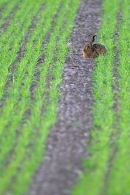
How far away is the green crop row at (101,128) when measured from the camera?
7.71 meters

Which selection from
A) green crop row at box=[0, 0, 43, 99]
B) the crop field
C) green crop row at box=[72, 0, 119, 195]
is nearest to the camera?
green crop row at box=[72, 0, 119, 195]

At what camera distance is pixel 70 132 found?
9.71m

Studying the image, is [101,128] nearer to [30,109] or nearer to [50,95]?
[30,109]

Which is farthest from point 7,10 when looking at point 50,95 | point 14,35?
point 50,95

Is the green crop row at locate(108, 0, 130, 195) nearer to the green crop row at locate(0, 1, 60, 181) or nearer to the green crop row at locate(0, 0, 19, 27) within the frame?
the green crop row at locate(0, 1, 60, 181)

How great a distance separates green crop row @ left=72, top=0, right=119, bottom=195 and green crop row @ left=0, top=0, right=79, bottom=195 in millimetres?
887

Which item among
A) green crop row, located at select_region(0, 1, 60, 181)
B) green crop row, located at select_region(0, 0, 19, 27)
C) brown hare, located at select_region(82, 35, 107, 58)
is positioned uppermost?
green crop row, located at select_region(0, 1, 60, 181)

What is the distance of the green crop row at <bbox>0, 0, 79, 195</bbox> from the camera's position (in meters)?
8.10

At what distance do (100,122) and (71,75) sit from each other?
10.4 feet

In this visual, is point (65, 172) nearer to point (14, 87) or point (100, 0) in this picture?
point (14, 87)

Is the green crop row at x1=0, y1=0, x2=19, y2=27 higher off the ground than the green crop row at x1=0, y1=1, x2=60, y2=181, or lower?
lower

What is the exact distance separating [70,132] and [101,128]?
69 centimetres

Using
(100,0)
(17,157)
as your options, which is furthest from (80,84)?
(100,0)

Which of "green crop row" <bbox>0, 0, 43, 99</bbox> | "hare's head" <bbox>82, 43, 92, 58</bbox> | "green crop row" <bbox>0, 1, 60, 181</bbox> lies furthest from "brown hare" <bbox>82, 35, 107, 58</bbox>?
"green crop row" <bbox>0, 0, 43, 99</bbox>
